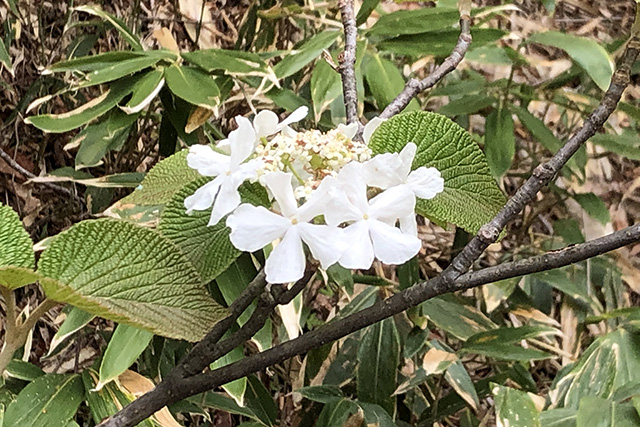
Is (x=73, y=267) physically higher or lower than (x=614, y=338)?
higher

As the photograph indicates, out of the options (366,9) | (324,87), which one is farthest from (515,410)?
(366,9)

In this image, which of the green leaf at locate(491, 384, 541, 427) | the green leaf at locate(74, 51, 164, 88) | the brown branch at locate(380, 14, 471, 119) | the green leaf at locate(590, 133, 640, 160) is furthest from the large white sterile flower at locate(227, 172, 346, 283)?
the green leaf at locate(590, 133, 640, 160)

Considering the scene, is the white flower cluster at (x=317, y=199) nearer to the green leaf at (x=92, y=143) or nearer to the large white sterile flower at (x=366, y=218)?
the large white sterile flower at (x=366, y=218)

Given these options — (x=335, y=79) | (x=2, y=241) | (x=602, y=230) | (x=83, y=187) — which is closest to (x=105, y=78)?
(x=335, y=79)

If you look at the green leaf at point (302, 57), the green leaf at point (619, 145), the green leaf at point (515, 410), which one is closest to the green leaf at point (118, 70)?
the green leaf at point (302, 57)

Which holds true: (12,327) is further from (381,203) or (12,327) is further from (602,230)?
(602,230)

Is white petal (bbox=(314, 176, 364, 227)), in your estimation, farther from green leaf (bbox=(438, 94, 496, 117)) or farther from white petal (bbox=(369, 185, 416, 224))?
green leaf (bbox=(438, 94, 496, 117))
